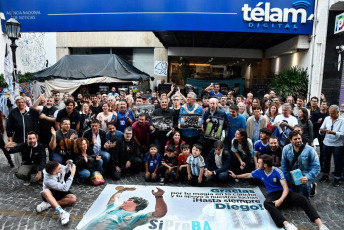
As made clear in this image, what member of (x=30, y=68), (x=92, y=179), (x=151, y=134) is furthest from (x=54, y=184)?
(x=30, y=68)

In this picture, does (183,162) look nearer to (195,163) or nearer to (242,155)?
(195,163)

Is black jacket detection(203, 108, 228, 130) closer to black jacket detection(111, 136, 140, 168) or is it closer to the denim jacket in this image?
the denim jacket

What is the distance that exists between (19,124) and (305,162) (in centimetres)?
661

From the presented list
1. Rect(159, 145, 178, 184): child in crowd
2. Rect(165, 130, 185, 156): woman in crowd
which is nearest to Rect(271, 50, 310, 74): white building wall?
Rect(165, 130, 185, 156): woman in crowd

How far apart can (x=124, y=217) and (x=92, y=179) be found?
1.89 m

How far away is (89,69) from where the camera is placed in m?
14.4

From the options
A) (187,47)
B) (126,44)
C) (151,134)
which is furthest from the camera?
(126,44)

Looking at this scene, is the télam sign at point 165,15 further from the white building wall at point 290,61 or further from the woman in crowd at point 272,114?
the woman in crowd at point 272,114

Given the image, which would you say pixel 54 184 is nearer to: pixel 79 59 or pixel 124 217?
pixel 124 217

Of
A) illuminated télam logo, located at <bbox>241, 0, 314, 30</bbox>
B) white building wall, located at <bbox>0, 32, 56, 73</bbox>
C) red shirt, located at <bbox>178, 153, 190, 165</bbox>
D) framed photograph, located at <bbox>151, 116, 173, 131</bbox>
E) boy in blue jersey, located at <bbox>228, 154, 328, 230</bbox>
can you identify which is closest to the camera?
boy in blue jersey, located at <bbox>228, 154, 328, 230</bbox>

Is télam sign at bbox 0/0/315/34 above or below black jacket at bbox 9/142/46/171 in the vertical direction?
Answer: above

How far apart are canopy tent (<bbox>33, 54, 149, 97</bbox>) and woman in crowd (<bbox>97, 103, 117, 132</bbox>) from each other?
6.76 meters

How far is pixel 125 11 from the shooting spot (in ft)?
42.0

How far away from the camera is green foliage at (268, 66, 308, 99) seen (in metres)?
12.4
